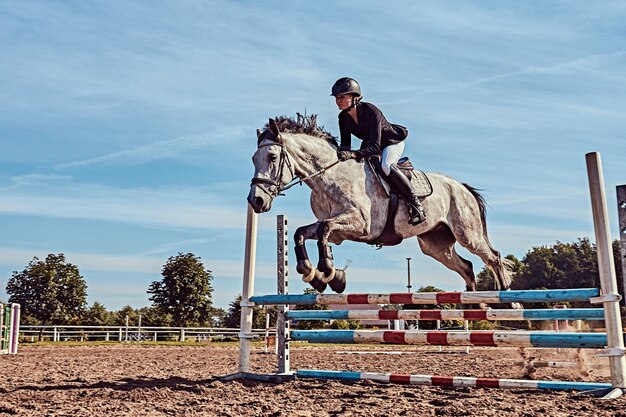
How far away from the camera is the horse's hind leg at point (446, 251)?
7.27m

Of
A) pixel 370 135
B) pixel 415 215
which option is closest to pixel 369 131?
pixel 370 135

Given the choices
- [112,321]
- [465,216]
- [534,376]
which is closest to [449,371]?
[534,376]

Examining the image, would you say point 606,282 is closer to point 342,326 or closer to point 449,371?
point 449,371

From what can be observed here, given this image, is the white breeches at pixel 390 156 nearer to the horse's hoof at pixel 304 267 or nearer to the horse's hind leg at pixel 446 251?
the horse's hind leg at pixel 446 251

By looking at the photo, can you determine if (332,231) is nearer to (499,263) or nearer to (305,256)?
(305,256)

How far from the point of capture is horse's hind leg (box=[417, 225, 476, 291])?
727 cm

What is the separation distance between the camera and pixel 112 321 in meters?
41.8

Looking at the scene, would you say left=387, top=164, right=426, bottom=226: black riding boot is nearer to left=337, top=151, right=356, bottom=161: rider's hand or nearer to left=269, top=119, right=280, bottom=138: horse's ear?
left=337, top=151, right=356, bottom=161: rider's hand

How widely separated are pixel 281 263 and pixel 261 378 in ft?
3.88

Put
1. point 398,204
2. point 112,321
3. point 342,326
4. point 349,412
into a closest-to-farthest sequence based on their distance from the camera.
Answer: point 349,412 < point 398,204 < point 342,326 < point 112,321

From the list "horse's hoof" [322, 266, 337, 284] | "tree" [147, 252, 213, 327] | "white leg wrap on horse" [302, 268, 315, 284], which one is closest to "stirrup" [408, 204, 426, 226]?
"horse's hoof" [322, 266, 337, 284]

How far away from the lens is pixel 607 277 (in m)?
5.03

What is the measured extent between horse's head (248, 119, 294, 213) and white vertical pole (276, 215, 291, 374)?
3.00ft

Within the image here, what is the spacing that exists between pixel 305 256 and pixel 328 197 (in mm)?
665
